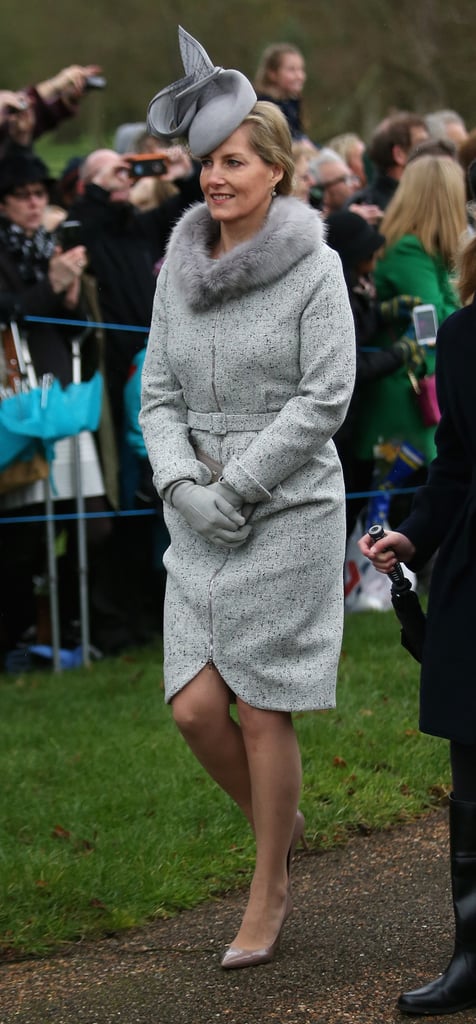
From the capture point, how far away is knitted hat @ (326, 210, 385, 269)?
27.7 feet

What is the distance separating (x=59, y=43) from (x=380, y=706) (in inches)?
717

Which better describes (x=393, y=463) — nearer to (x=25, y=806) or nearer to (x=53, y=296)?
(x=53, y=296)

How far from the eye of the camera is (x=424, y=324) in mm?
8656

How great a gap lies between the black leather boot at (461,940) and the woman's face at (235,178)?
65.5 inches

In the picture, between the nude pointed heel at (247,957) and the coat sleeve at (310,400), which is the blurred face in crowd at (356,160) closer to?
the coat sleeve at (310,400)

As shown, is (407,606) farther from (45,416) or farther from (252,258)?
(45,416)

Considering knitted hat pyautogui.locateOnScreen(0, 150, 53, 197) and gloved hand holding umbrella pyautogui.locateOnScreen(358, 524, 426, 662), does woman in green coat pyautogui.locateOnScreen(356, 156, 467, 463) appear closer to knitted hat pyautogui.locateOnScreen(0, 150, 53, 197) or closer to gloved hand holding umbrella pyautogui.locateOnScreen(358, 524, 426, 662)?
knitted hat pyautogui.locateOnScreen(0, 150, 53, 197)

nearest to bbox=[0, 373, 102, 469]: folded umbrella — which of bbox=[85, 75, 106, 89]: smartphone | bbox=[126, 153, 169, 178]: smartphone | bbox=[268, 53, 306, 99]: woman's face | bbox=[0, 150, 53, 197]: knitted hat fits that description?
bbox=[0, 150, 53, 197]: knitted hat

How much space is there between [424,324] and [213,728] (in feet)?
16.1

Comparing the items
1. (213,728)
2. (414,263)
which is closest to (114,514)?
(414,263)

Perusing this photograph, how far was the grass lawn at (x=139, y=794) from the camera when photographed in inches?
186

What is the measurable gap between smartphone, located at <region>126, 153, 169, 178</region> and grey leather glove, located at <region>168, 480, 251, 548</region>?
5111mm

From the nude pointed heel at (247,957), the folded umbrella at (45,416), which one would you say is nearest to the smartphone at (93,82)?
the folded umbrella at (45,416)

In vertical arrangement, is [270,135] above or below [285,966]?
above
